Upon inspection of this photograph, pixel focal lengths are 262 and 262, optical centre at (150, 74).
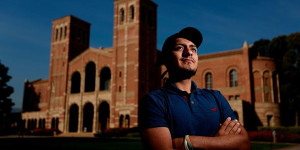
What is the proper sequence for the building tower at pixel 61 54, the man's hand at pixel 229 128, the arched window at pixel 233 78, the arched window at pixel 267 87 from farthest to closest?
1. the building tower at pixel 61 54
2. the arched window at pixel 233 78
3. the arched window at pixel 267 87
4. the man's hand at pixel 229 128

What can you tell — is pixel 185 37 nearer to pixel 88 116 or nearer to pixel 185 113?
pixel 185 113

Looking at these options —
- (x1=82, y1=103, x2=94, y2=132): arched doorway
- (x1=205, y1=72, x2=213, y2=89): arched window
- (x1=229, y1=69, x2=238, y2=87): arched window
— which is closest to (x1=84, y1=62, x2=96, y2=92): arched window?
(x1=82, y1=103, x2=94, y2=132): arched doorway

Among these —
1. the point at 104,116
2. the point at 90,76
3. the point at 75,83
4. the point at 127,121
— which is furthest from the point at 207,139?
the point at 75,83

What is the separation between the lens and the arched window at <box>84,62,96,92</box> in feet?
140

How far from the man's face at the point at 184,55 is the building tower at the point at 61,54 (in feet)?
139

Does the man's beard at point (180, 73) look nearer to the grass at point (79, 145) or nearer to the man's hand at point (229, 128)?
the man's hand at point (229, 128)

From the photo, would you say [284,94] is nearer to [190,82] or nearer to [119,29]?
[119,29]

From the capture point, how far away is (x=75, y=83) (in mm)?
44094

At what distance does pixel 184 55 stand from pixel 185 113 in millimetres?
496

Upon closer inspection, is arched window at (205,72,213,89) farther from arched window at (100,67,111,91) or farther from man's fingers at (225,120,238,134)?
man's fingers at (225,120,238,134)

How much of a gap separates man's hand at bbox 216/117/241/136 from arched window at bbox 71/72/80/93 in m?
43.3

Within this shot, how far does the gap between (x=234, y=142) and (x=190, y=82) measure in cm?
59

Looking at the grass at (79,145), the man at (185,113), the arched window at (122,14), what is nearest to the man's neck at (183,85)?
the man at (185,113)

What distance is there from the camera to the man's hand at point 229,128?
6.52 ft
